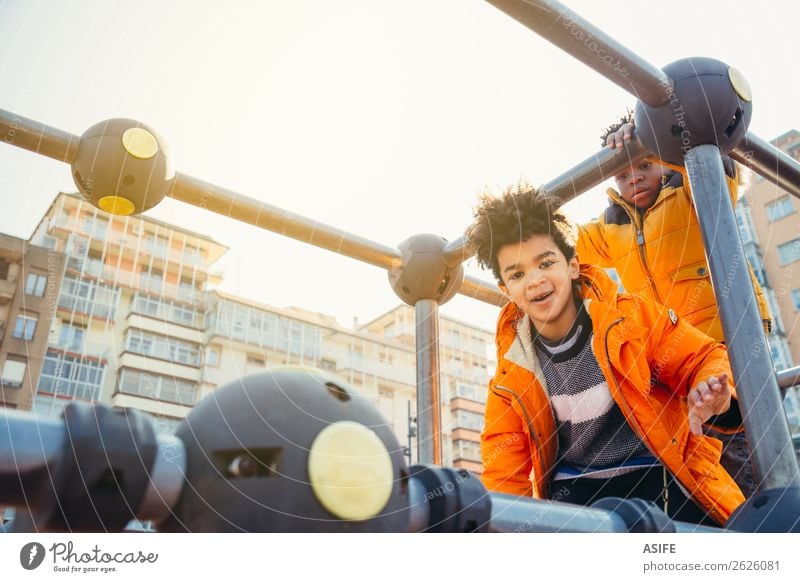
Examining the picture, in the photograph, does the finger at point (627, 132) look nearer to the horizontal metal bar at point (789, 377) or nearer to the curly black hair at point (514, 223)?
the curly black hair at point (514, 223)

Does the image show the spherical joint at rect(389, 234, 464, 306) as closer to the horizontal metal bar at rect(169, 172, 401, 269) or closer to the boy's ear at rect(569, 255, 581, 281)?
the horizontal metal bar at rect(169, 172, 401, 269)

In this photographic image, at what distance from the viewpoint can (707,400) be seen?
62 cm

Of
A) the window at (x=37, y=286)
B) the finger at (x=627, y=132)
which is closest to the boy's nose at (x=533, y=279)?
the finger at (x=627, y=132)

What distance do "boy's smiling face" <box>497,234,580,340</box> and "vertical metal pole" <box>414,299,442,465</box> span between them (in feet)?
0.53

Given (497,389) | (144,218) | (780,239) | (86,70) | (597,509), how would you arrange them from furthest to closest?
(780,239), (497,389), (144,218), (86,70), (597,509)

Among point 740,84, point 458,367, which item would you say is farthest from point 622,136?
point 458,367

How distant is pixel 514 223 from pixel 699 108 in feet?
0.94

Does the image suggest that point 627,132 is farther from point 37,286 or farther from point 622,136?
point 37,286

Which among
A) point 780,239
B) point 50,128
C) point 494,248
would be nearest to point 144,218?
point 50,128

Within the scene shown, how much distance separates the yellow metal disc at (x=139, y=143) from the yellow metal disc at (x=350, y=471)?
0.47m

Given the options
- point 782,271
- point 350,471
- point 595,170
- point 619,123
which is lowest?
point 350,471

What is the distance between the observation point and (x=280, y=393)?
265 mm
